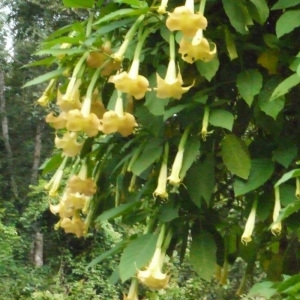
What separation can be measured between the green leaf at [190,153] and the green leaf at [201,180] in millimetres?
27

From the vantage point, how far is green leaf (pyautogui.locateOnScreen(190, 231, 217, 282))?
0.83m

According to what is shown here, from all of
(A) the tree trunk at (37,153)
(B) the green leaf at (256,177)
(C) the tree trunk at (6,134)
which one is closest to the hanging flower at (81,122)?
(B) the green leaf at (256,177)

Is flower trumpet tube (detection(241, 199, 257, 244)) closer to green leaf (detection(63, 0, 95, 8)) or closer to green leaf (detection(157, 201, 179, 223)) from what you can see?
green leaf (detection(157, 201, 179, 223))

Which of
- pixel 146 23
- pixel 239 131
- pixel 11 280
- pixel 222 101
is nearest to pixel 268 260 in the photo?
pixel 239 131

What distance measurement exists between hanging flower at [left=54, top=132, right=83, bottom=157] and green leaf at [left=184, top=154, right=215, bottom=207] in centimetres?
19

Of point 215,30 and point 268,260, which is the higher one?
point 215,30

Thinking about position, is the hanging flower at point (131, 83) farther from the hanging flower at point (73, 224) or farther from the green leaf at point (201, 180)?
the hanging flower at point (73, 224)

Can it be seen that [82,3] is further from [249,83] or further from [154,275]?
[154,275]

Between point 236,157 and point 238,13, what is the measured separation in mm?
205

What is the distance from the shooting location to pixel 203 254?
85 cm

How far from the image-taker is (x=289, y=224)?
813mm

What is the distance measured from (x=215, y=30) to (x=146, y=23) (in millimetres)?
115

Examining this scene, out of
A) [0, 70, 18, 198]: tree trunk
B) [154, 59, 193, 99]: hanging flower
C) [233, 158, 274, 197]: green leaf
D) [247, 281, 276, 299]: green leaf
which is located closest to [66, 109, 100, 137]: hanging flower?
[154, 59, 193, 99]: hanging flower

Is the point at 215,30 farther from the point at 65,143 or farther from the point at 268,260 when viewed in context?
the point at 268,260
